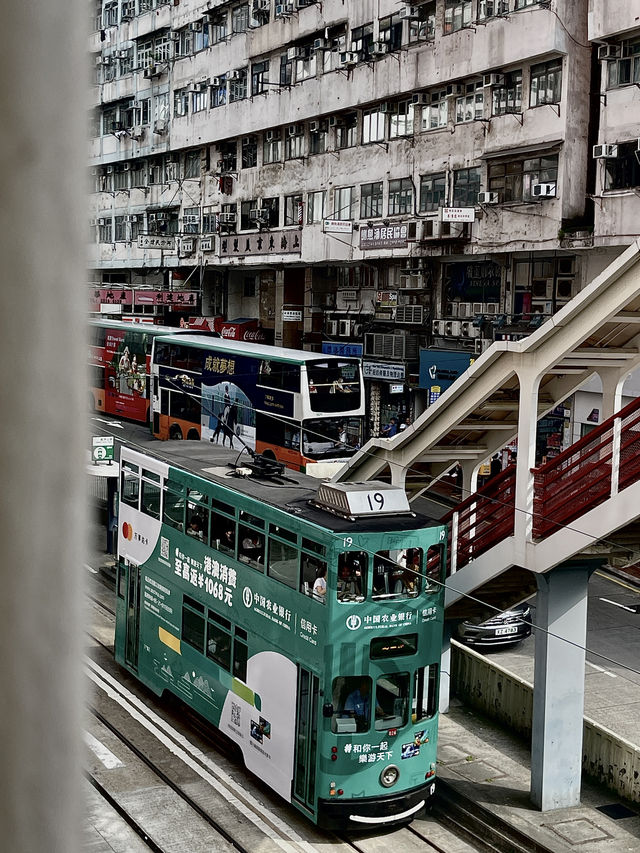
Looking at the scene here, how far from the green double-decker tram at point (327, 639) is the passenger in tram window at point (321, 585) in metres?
0.02

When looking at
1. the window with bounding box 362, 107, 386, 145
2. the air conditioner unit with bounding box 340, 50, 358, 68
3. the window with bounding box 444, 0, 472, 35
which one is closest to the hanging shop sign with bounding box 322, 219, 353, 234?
the window with bounding box 362, 107, 386, 145

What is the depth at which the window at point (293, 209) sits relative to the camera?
35.7 meters

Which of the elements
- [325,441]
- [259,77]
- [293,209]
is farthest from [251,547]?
[259,77]

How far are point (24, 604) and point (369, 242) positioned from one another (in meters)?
31.3

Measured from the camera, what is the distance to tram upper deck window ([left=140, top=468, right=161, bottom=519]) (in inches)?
544

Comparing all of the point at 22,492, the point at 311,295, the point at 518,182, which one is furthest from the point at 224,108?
the point at 22,492

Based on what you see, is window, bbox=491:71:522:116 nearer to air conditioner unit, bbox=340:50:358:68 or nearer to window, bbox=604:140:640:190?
window, bbox=604:140:640:190

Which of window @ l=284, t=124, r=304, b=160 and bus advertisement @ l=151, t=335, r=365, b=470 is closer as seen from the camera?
bus advertisement @ l=151, t=335, r=365, b=470

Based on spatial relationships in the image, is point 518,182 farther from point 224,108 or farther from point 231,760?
point 231,760

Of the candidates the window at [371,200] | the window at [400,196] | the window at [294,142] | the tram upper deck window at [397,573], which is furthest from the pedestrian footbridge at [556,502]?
the window at [294,142]

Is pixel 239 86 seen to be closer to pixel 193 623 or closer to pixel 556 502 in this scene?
pixel 193 623

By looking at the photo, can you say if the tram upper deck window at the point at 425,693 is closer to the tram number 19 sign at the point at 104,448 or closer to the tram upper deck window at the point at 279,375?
the tram number 19 sign at the point at 104,448

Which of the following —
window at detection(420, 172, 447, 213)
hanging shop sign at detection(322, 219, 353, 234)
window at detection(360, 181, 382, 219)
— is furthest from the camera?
hanging shop sign at detection(322, 219, 353, 234)

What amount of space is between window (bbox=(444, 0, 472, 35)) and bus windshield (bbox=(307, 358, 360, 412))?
10.2 m
